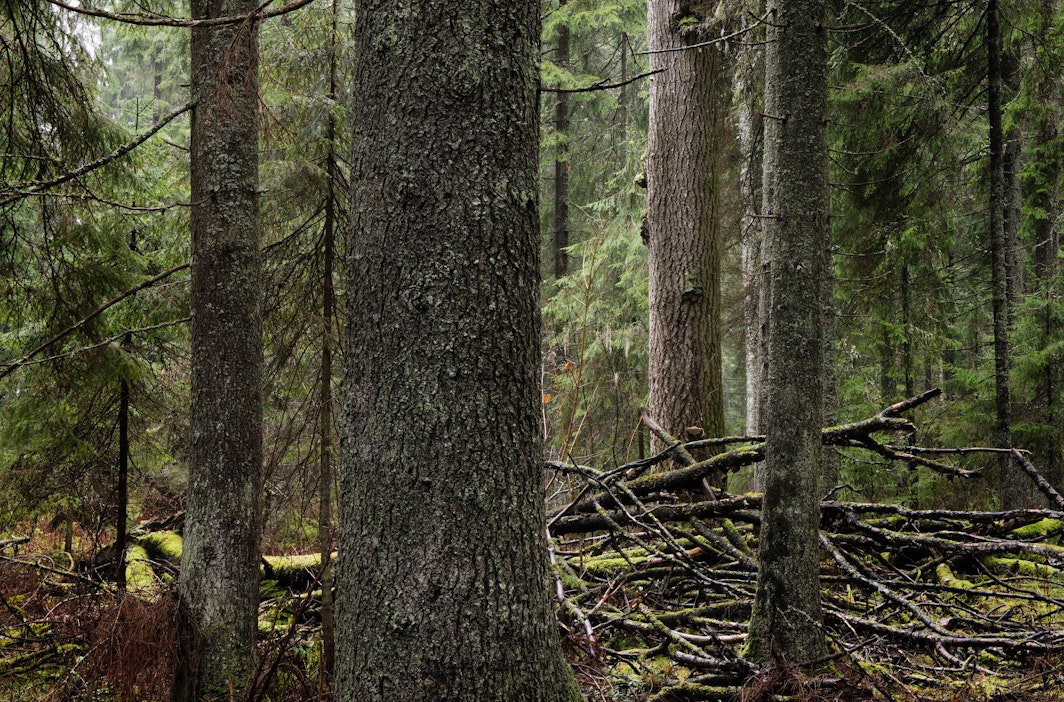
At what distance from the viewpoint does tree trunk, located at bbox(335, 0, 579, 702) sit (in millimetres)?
2051

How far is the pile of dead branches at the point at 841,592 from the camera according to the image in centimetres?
298

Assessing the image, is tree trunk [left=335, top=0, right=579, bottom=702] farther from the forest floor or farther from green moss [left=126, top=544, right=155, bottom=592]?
green moss [left=126, top=544, right=155, bottom=592]

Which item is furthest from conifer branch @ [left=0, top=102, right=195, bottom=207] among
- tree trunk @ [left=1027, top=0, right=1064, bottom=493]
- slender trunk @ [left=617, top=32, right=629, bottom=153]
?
slender trunk @ [left=617, top=32, right=629, bottom=153]

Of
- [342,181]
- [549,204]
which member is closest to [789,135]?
[342,181]

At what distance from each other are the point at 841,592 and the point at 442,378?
361 cm

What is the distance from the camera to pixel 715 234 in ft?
21.2

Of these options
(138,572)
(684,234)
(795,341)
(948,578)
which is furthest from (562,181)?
(795,341)

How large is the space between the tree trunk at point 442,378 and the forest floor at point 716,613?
1169mm

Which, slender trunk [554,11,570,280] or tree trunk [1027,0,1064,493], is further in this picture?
slender trunk [554,11,570,280]

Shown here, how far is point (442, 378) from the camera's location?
6.81 ft

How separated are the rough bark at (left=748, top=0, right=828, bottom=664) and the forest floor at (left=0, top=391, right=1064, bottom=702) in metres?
0.24

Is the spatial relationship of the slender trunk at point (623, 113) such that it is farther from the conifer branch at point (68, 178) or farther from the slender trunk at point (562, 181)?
the conifer branch at point (68, 178)

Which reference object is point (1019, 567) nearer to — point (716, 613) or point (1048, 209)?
point (716, 613)

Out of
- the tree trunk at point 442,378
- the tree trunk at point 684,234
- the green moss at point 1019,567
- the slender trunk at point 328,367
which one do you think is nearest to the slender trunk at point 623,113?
the tree trunk at point 684,234
